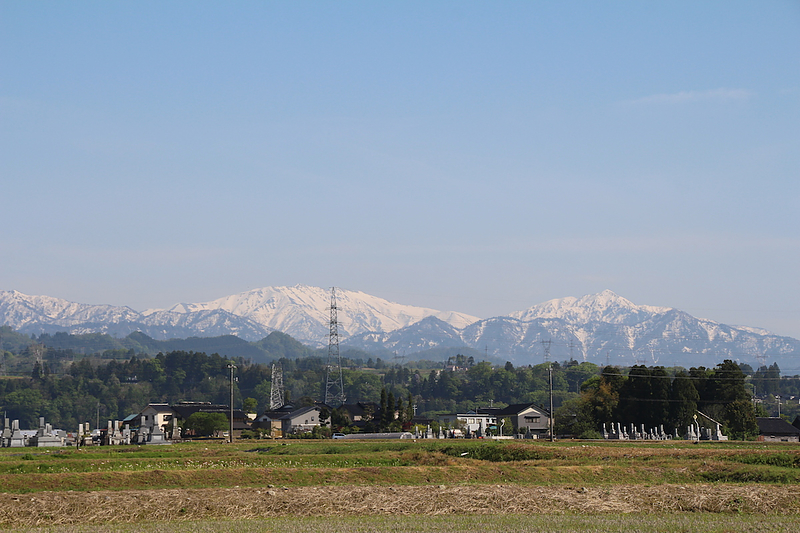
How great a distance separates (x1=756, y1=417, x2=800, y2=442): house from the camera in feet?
353

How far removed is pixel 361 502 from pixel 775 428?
9627 centimetres

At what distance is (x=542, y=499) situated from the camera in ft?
101

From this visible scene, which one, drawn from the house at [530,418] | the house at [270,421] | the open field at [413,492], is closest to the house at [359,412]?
the house at [270,421]

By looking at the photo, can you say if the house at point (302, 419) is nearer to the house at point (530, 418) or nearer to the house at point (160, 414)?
the house at point (160, 414)

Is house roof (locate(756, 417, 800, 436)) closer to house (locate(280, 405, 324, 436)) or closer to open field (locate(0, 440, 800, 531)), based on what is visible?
open field (locate(0, 440, 800, 531))

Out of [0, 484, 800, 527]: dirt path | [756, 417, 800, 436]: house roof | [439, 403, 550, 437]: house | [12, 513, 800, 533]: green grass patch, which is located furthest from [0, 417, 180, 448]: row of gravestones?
[756, 417, 800, 436]: house roof

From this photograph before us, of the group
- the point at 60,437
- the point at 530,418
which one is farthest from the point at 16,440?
the point at 530,418

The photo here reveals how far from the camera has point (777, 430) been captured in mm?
108750

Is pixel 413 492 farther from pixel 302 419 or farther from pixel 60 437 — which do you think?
pixel 302 419

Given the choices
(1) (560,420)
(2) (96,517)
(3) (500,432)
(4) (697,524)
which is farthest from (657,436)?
(2) (96,517)

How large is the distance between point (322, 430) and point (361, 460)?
210ft

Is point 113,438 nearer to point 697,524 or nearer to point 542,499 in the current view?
point 542,499

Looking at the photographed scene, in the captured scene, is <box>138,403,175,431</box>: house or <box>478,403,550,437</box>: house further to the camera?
<box>138,403,175,431</box>: house

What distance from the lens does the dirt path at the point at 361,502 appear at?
27.9 m
